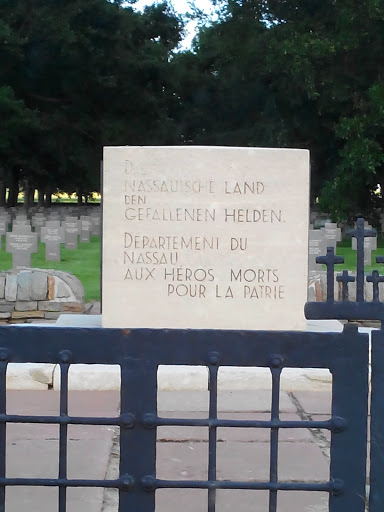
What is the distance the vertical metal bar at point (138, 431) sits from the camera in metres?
A: 1.97

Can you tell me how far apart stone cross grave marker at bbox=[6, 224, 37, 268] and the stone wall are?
327 cm

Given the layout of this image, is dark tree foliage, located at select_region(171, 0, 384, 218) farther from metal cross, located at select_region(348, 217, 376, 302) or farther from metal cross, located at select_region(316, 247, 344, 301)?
metal cross, located at select_region(316, 247, 344, 301)

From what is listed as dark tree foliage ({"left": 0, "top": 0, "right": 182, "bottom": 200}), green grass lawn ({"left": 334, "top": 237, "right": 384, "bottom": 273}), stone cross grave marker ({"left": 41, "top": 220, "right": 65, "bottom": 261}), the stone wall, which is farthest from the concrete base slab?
dark tree foliage ({"left": 0, "top": 0, "right": 182, "bottom": 200})

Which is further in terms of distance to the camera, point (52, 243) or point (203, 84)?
point (203, 84)

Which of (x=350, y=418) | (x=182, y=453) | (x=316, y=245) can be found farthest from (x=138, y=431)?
(x=316, y=245)

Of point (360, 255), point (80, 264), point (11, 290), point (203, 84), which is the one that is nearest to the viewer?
point (360, 255)

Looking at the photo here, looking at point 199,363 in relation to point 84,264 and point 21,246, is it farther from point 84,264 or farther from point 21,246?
point 84,264

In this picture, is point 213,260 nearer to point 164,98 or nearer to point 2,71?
point 2,71

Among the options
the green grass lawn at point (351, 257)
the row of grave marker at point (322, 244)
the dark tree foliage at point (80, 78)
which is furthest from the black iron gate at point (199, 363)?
the dark tree foliage at point (80, 78)

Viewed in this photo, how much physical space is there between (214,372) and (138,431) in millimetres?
251

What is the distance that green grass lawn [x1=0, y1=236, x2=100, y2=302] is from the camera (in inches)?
409

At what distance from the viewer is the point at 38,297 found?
820 centimetres

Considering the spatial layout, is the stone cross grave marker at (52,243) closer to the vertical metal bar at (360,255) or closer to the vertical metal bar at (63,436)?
the vertical metal bar at (360,255)

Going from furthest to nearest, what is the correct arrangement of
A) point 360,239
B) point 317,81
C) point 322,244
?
point 317,81
point 322,244
point 360,239
